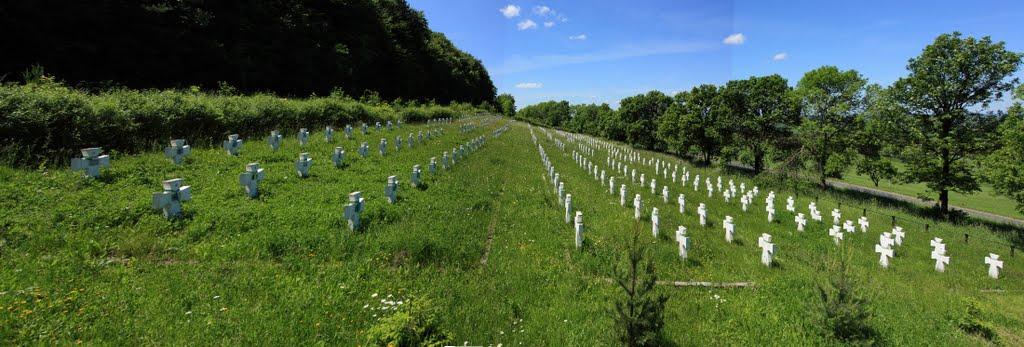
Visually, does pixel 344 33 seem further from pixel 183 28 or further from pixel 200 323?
pixel 200 323

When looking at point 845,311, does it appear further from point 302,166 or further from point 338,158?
point 338,158

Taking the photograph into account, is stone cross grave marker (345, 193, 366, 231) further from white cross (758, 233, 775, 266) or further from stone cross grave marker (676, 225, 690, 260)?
white cross (758, 233, 775, 266)

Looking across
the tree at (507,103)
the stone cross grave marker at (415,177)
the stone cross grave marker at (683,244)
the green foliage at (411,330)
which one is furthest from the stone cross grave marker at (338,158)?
the tree at (507,103)

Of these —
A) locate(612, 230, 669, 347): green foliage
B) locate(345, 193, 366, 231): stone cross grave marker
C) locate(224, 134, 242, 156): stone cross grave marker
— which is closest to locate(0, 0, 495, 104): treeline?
locate(224, 134, 242, 156): stone cross grave marker

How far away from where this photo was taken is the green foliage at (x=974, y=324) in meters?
5.35

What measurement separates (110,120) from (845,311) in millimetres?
14807

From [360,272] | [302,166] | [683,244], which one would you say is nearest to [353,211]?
[360,272]

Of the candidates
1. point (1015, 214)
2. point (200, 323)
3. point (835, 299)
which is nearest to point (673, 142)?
point (1015, 214)

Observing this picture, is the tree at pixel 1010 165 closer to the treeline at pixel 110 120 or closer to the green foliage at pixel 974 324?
the green foliage at pixel 974 324

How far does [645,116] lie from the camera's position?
62.2 metres

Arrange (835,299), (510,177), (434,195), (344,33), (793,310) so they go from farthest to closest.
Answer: (344,33)
(510,177)
(434,195)
(793,310)
(835,299)

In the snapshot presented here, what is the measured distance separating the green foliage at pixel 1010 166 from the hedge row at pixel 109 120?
29121 mm

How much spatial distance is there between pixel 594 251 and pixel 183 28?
1439 inches

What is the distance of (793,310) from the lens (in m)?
5.57
